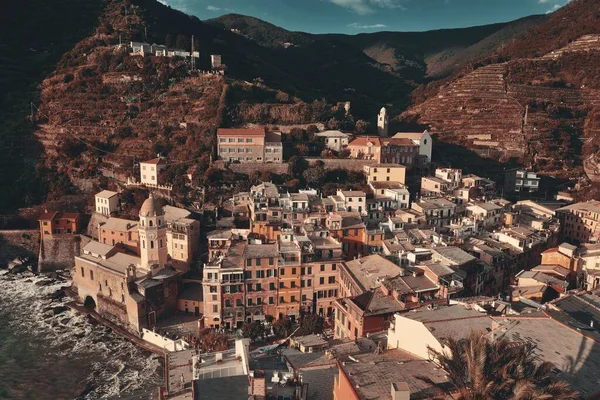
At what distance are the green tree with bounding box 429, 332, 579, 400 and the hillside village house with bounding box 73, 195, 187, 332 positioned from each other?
29290mm

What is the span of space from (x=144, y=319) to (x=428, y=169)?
42.2m

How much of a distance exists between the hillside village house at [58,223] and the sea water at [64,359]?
11.4 metres

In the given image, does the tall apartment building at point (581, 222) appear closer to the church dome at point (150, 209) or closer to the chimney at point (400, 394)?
the chimney at point (400, 394)

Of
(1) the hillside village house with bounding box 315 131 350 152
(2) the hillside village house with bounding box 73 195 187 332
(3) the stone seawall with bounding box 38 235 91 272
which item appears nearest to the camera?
(2) the hillside village house with bounding box 73 195 187 332

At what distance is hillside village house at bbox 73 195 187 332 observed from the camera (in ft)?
128

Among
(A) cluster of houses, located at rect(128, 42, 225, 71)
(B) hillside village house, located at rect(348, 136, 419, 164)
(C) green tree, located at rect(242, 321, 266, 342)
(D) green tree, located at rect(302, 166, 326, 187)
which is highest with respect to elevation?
(A) cluster of houses, located at rect(128, 42, 225, 71)

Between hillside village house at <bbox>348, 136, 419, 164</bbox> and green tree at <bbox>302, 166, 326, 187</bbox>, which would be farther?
hillside village house at <bbox>348, 136, 419, 164</bbox>

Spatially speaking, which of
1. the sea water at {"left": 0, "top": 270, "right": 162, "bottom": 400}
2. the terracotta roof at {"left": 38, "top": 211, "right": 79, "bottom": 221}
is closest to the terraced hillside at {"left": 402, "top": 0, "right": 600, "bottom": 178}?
the terracotta roof at {"left": 38, "top": 211, "right": 79, "bottom": 221}

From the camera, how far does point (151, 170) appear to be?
58.1 metres

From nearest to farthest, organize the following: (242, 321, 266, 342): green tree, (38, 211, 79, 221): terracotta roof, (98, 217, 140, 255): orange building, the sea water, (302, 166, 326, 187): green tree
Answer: the sea water < (242, 321, 266, 342): green tree < (98, 217, 140, 255): orange building < (38, 211, 79, 221): terracotta roof < (302, 166, 326, 187): green tree

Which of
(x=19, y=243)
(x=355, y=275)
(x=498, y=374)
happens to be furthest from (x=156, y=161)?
(x=498, y=374)

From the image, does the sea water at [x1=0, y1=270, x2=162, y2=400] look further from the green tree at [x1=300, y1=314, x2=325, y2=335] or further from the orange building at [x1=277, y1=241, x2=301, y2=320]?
the green tree at [x1=300, y1=314, x2=325, y2=335]

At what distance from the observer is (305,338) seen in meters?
29.8

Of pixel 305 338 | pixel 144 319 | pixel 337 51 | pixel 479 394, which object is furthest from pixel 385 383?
pixel 337 51
